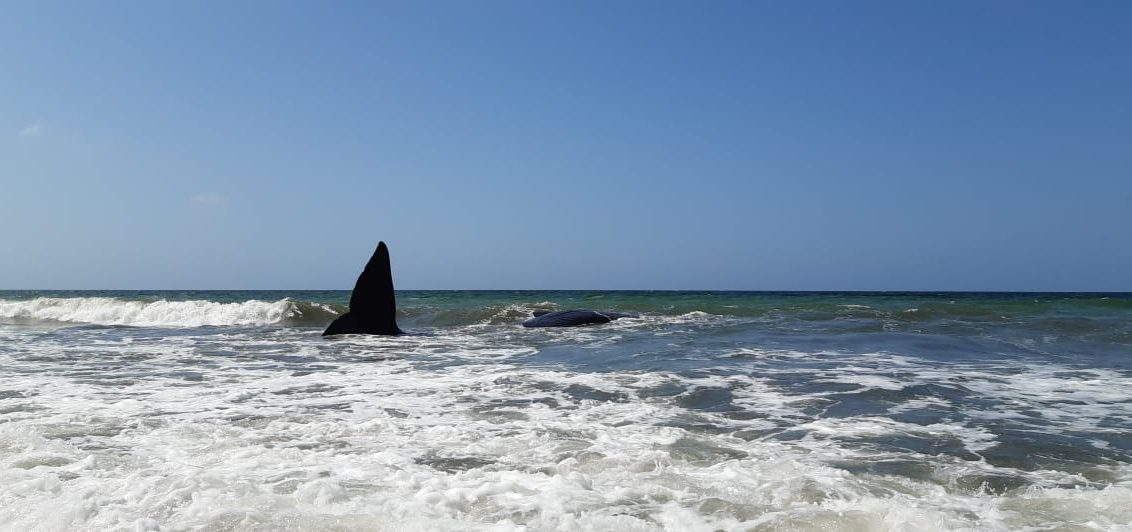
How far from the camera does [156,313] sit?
22516 mm

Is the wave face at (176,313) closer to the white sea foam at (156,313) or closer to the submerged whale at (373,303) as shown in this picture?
the white sea foam at (156,313)

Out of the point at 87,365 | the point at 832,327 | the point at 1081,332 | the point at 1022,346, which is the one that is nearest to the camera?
the point at 87,365

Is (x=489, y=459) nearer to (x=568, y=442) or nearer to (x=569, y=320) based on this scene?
(x=568, y=442)

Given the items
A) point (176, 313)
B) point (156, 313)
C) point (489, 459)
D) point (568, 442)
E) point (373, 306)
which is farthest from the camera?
point (156, 313)

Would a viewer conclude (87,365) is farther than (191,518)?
Yes

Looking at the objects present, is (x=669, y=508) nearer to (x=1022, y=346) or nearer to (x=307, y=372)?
(x=307, y=372)

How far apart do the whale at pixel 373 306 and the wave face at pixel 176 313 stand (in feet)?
24.6

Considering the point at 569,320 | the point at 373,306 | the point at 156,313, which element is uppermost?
the point at 373,306

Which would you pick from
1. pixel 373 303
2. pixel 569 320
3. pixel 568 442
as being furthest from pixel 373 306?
pixel 568 442

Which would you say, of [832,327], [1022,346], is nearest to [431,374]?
[1022,346]

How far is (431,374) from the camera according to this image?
7512 mm

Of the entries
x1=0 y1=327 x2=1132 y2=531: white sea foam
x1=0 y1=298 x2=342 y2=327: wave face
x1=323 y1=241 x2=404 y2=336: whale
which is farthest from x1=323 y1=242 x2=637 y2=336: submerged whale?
x1=0 y1=298 x2=342 y2=327: wave face

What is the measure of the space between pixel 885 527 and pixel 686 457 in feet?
4.14

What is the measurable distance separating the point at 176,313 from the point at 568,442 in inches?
856
